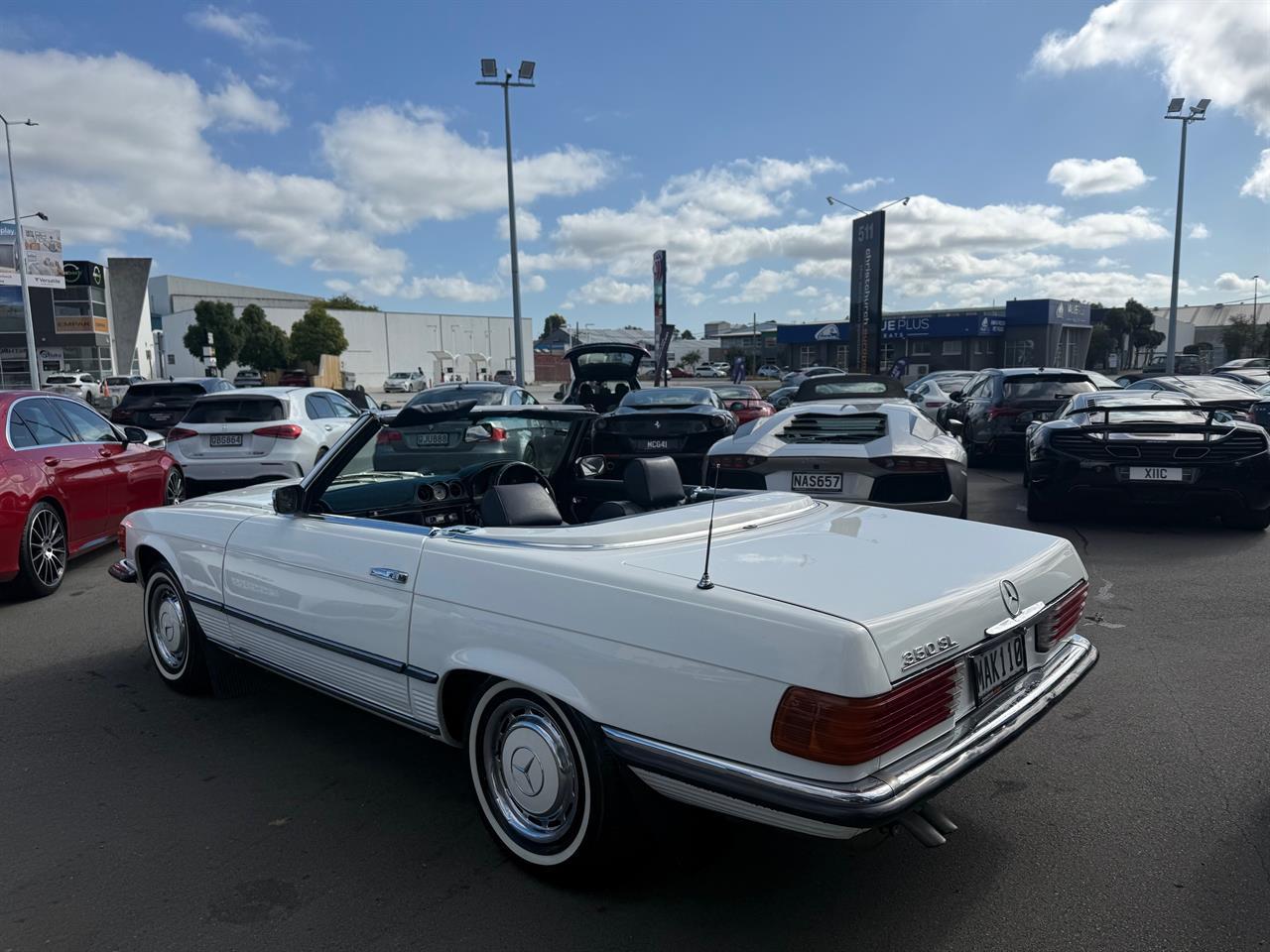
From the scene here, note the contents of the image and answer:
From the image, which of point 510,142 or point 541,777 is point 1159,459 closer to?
point 541,777

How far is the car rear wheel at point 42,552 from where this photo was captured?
6.23 meters

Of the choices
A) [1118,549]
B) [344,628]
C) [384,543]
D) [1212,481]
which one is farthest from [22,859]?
[1212,481]

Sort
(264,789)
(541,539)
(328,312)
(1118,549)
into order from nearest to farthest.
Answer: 1. (541,539)
2. (264,789)
3. (1118,549)
4. (328,312)

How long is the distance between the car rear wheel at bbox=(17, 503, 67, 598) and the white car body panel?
3.33 m

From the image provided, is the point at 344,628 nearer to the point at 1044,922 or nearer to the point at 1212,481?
the point at 1044,922

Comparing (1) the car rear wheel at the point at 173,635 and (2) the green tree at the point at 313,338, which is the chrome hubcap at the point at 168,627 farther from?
(2) the green tree at the point at 313,338

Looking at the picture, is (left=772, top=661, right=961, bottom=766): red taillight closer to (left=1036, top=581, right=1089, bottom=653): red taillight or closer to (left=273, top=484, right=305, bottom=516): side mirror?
(left=1036, top=581, right=1089, bottom=653): red taillight

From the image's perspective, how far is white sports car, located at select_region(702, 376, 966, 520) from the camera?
19.7 feet

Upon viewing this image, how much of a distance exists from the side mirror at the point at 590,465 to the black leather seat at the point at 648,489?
1.97 feet

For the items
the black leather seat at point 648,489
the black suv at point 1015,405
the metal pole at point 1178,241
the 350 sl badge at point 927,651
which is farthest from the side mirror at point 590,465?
the metal pole at point 1178,241

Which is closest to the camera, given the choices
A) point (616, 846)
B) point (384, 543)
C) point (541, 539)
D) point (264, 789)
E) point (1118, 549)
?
point (616, 846)

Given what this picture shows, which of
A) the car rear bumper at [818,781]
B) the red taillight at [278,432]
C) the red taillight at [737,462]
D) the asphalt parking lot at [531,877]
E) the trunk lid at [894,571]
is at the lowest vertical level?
the asphalt parking lot at [531,877]

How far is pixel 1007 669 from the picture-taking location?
2.66 meters

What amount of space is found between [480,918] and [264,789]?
4.22 ft
